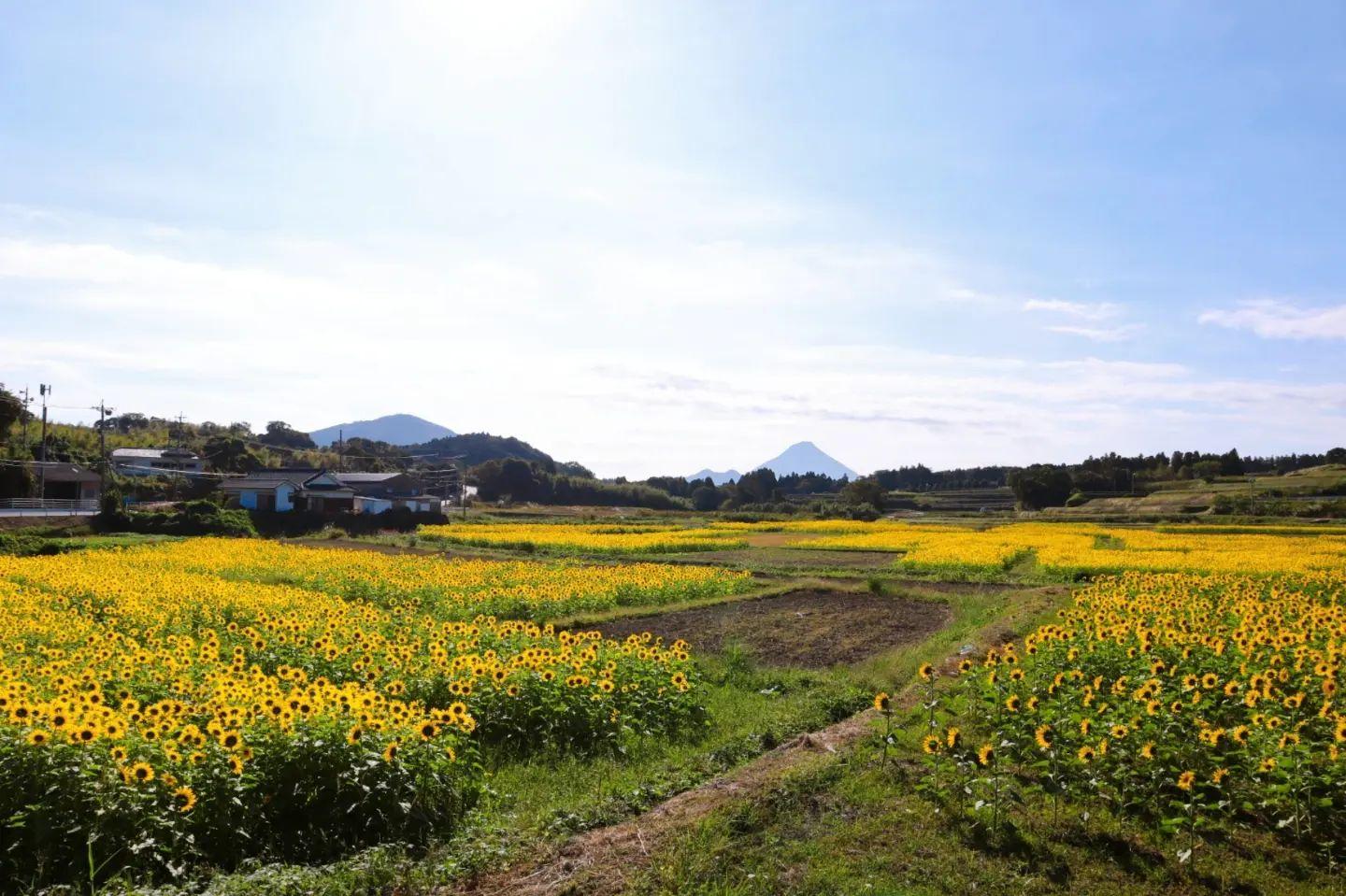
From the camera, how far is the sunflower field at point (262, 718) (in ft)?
19.2

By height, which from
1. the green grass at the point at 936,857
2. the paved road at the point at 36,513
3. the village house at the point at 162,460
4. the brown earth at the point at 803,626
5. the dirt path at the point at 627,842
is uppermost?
the village house at the point at 162,460

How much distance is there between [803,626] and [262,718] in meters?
14.3

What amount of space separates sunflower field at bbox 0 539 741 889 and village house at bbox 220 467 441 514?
46139mm

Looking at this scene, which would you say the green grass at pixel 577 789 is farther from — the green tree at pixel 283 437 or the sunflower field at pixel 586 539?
the green tree at pixel 283 437

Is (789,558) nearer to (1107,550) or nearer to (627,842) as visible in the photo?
(1107,550)

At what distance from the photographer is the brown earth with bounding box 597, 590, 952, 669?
1662cm

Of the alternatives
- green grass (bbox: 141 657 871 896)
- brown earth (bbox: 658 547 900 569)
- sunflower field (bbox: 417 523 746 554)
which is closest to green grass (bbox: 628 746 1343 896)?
green grass (bbox: 141 657 871 896)

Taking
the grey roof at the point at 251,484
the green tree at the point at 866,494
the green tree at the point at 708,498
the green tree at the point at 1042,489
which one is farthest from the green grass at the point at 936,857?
the green tree at the point at 708,498

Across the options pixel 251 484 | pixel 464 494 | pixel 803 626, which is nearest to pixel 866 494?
pixel 464 494

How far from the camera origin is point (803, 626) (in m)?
19.8

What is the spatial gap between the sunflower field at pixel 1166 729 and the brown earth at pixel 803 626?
5.54m

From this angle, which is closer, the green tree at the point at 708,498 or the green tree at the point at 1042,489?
the green tree at the point at 1042,489

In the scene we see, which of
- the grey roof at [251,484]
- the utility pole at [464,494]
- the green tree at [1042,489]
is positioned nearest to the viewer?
the grey roof at [251,484]

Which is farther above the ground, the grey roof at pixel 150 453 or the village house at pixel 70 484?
the grey roof at pixel 150 453
